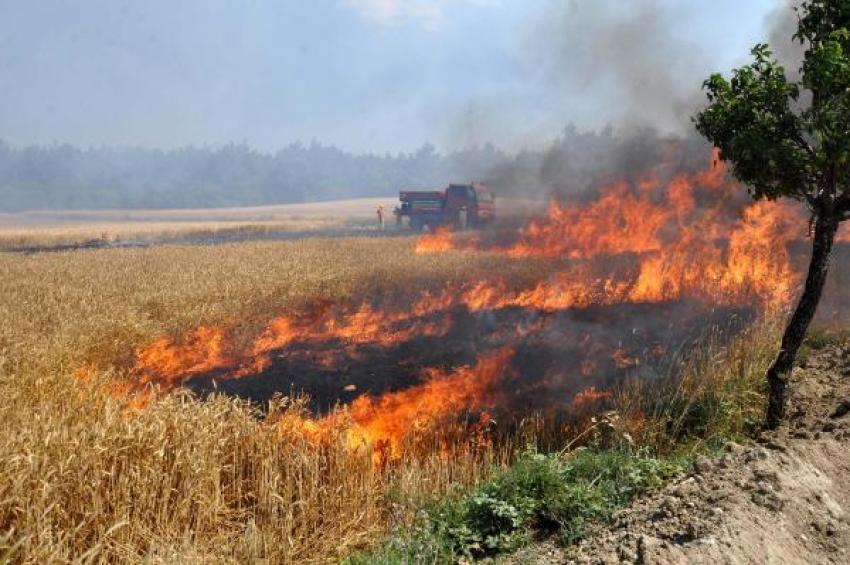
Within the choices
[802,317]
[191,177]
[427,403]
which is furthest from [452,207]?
[191,177]

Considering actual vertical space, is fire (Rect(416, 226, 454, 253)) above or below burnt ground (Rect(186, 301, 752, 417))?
above

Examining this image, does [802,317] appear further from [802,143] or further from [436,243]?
[436,243]

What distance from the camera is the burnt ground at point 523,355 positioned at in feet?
37.3

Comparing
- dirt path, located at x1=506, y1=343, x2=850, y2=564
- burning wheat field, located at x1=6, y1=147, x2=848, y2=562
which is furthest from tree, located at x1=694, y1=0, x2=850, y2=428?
burning wheat field, located at x1=6, y1=147, x2=848, y2=562

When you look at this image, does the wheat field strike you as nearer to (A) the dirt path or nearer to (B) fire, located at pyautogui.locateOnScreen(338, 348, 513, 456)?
(B) fire, located at pyautogui.locateOnScreen(338, 348, 513, 456)

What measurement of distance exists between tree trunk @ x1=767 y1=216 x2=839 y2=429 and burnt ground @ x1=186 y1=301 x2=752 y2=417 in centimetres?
199

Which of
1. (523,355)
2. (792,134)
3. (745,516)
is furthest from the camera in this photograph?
(523,355)

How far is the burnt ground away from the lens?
11383mm

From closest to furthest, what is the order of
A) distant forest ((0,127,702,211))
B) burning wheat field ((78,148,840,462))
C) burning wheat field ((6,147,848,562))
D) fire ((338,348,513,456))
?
burning wheat field ((6,147,848,562)), fire ((338,348,513,456)), burning wheat field ((78,148,840,462)), distant forest ((0,127,702,211))

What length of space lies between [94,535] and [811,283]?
8.55 m

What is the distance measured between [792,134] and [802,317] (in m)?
2.35

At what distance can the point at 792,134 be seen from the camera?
7.45 meters

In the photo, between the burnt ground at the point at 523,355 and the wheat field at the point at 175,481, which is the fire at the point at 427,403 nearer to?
the burnt ground at the point at 523,355

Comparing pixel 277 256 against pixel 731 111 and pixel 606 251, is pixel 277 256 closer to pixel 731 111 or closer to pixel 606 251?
pixel 606 251
